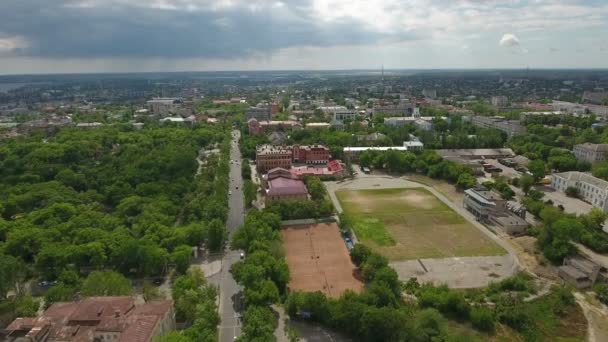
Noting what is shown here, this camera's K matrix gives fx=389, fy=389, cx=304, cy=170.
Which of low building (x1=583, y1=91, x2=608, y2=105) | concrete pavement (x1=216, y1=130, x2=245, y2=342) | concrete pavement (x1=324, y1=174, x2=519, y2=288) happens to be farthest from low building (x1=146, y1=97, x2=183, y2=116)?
low building (x1=583, y1=91, x2=608, y2=105)

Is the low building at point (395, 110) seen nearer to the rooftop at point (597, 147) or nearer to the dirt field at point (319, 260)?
the rooftop at point (597, 147)

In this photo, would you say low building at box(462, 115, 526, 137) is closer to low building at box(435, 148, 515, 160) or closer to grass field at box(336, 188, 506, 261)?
low building at box(435, 148, 515, 160)

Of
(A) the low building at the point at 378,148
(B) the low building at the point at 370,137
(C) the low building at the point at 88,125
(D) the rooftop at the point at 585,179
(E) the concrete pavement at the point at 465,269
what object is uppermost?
(C) the low building at the point at 88,125

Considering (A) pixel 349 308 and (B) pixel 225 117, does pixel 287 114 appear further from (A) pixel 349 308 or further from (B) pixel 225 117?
(A) pixel 349 308

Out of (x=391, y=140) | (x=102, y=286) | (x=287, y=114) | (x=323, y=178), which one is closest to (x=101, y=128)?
(x=287, y=114)

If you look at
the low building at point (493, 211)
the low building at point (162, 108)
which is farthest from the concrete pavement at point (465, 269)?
the low building at point (162, 108)
